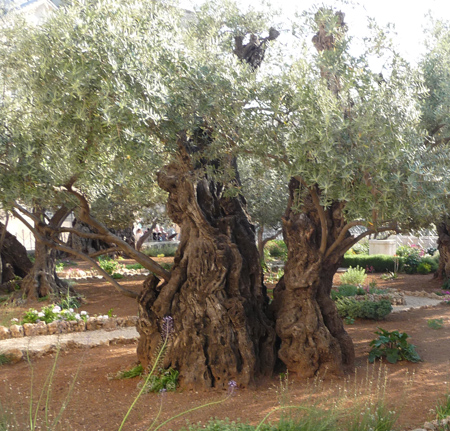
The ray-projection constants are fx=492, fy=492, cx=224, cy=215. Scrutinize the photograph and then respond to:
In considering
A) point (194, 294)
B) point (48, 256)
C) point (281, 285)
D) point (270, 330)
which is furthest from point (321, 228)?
point (48, 256)

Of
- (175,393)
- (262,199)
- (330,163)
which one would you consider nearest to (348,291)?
(262,199)

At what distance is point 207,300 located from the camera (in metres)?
5.91

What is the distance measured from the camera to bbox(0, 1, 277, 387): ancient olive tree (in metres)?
4.95

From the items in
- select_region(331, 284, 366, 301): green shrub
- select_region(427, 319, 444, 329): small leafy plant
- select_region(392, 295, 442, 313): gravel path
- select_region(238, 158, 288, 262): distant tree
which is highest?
select_region(238, 158, 288, 262): distant tree

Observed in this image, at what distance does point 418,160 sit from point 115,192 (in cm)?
722

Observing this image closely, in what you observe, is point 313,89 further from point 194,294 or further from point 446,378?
point 446,378

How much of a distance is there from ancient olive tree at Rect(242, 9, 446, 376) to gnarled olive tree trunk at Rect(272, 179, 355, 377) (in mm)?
13

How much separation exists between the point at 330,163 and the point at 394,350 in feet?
11.1

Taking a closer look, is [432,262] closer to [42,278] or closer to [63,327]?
[42,278]

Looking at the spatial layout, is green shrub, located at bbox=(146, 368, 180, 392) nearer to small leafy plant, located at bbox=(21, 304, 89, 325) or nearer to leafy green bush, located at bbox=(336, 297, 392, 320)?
small leafy plant, located at bbox=(21, 304, 89, 325)

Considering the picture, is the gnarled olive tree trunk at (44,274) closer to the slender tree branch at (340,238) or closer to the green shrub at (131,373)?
the green shrub at (131,373)

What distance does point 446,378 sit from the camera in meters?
6.08

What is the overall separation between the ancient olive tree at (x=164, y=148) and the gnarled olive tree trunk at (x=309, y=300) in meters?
0.31

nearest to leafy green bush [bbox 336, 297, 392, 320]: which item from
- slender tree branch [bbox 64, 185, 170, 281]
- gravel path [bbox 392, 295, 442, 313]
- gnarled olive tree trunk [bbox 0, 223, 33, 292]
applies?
gravel path [bbox 392, 295, 442, 313]
